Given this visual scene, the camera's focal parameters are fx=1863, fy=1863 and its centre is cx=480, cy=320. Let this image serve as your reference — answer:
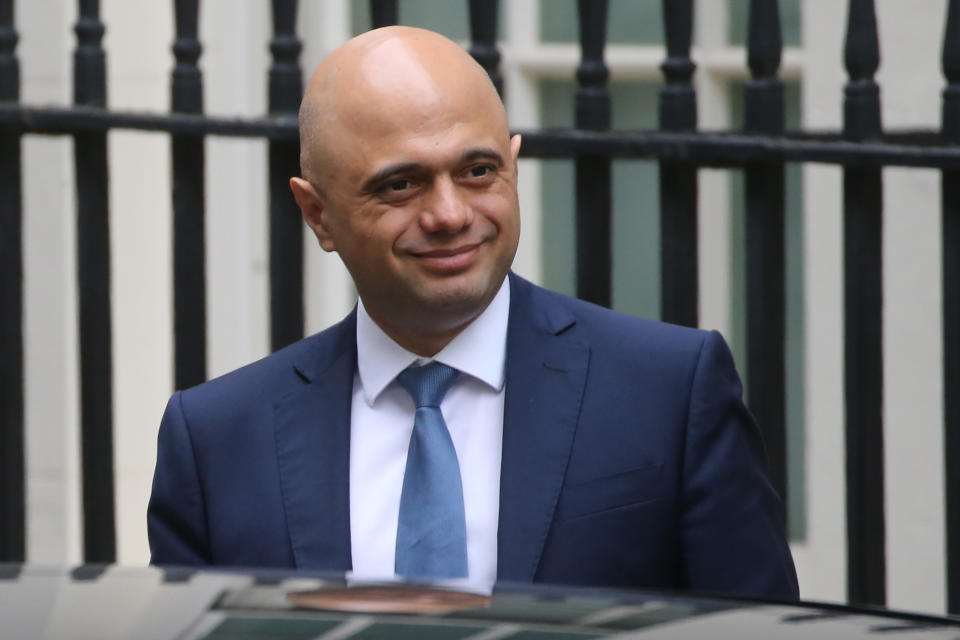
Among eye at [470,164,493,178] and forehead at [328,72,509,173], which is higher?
forehead at [328,72,509,173]

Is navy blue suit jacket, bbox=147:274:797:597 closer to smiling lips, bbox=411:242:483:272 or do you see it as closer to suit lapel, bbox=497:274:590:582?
suit lapel, bbox=497:274:590:582

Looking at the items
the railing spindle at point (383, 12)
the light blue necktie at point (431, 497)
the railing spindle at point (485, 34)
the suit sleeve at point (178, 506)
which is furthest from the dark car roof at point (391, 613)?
the railing spindle at point (383, 12)

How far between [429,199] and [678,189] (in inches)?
62.0

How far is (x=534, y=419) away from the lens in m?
2.77

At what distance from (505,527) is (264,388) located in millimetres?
486

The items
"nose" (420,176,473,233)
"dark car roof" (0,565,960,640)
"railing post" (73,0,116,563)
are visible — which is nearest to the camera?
"dark car roof" (0,565,960,640)

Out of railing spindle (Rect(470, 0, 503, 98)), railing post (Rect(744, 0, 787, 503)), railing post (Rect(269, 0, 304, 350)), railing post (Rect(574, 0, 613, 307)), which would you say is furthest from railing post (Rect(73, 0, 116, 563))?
railing post (Rect(744, 0, 787, 503))

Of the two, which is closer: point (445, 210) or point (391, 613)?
point (391, 613)

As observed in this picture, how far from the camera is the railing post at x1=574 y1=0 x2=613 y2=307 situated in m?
4.10

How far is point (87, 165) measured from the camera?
14.3 feet

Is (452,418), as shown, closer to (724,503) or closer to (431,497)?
(431,497)

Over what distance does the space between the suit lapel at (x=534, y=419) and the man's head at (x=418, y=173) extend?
151 mm

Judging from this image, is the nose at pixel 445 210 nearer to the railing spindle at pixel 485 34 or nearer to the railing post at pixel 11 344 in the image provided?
the railing spindle at pixel 485 34

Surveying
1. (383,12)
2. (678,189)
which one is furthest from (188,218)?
(678,189)
